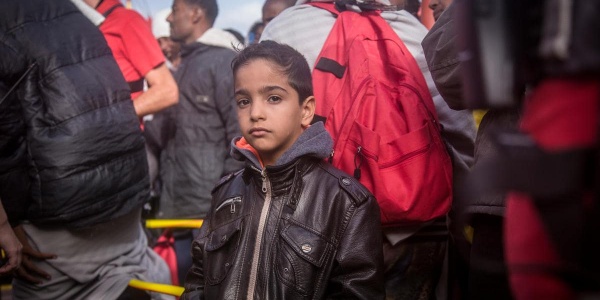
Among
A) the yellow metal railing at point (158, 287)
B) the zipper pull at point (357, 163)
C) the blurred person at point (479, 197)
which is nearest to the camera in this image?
the blurred person at point (479, 197)

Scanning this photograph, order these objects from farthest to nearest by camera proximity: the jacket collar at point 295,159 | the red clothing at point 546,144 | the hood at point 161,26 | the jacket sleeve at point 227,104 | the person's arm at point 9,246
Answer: the hood at point 161,26
the jacket sleeve at point 227,104
the person's arm at point 9,246
the jacket collar at point 295,159
the red clothing at point 546,144

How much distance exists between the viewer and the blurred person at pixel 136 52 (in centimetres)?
315

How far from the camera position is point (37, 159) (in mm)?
2277

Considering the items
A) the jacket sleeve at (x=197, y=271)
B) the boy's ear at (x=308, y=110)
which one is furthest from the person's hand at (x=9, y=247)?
the boy's ear at (x=308, y=110)

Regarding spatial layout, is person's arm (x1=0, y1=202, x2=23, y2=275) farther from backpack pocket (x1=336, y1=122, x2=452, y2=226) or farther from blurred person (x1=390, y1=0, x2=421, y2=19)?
blurred person (x1=390, y1=0, x2=421, y2=19)

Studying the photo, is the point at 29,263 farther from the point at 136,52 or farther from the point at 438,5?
the point at 438,5

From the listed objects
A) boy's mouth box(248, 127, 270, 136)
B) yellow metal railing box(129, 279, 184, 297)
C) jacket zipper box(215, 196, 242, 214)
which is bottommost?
yellow metal railing box(129, 279, 184, 297)

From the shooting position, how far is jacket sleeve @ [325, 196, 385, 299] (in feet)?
5.84

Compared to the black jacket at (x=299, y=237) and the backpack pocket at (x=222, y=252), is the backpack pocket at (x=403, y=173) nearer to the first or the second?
the black jacket at (x=299, y=237)

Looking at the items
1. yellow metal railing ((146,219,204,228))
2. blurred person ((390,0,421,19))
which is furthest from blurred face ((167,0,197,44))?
yellow metal railing ((146,219,204,228))

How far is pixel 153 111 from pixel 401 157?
6.19 ft

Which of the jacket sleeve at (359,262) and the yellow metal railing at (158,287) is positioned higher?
the jacket sleeve at (359,262)

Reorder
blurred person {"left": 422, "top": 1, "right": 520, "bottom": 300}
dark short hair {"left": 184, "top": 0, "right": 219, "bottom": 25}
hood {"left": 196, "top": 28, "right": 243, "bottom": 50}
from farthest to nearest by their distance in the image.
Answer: dark short hair {"left": 184, "top": 0, "right": 219, "bottom": 25} < hood {"left": 196, "top": 28, "right": 243, "bottom": 50} < blurred person {"left": 422, "top": 1, "right": 520, "bottom": 300}

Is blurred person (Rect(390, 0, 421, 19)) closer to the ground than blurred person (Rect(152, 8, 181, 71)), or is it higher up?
higher up
